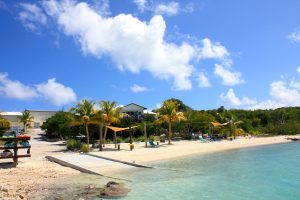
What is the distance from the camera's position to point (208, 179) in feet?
64.9

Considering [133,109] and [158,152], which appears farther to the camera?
[133,109]

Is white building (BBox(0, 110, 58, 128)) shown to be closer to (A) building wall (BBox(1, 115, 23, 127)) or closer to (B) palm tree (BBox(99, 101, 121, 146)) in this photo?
(A) building wall (BBox(1, 115, 23, 127))

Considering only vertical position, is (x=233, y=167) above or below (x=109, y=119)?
below

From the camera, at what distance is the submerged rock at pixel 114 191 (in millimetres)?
15008

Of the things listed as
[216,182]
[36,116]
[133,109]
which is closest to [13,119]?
[36,116]

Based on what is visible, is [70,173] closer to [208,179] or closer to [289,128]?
[208,179]

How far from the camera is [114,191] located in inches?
607

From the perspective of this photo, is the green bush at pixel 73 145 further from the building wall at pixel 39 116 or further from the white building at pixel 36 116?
the building wall at pixel 39 116

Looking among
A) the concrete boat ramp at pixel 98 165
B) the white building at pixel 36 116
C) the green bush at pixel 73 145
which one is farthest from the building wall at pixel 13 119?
the concrete boat ramp at pixel 98 165

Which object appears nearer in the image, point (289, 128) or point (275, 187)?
point (275, 187)

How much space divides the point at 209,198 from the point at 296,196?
416 centimetres

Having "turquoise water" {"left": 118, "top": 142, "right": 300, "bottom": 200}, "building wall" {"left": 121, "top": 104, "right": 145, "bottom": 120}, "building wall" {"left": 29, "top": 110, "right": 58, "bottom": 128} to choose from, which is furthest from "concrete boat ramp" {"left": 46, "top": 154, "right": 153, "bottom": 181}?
"building wall" {"left": 29, "top": 110, "right": 58, "bottom": 128}

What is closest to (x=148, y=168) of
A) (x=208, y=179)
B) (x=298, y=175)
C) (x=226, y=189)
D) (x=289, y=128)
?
(x=208, y=179)

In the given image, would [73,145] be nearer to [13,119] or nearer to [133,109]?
[133,109]
